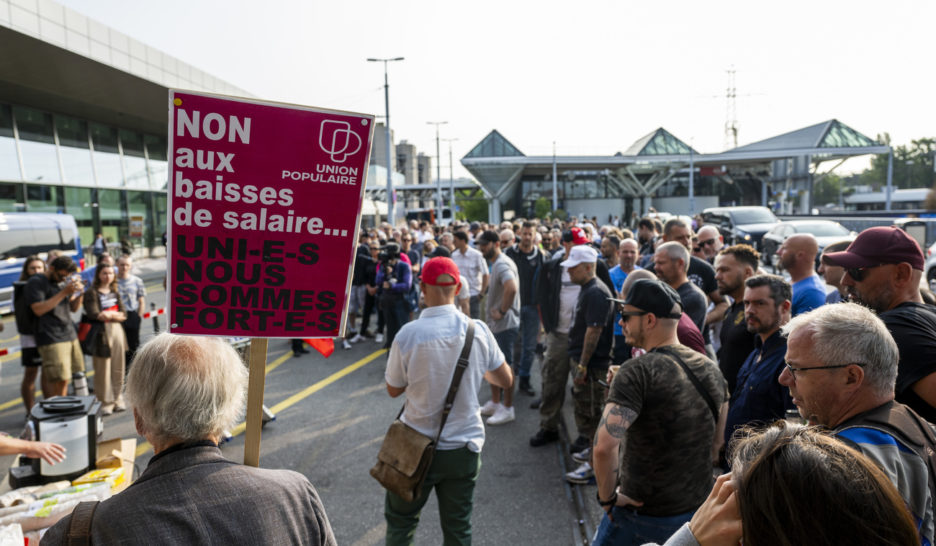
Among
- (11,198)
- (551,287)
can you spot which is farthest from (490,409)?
(11,198)

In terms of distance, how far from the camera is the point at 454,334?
316 centimetres

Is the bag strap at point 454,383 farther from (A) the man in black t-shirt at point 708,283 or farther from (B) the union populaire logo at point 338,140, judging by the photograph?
(A) the man in black t-shirt at point 708,283

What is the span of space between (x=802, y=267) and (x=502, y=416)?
3.14 m

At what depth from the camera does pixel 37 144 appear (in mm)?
23594

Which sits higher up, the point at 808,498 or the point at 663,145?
the point at 663,145

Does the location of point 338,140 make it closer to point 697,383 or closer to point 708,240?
point 697,383

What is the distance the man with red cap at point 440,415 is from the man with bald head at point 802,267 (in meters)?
2.39

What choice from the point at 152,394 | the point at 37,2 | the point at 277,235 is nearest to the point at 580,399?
the point at 277,235

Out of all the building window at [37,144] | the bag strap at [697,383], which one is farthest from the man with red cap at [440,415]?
the building window at [37,144]

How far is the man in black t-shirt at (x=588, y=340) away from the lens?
4.71 meters

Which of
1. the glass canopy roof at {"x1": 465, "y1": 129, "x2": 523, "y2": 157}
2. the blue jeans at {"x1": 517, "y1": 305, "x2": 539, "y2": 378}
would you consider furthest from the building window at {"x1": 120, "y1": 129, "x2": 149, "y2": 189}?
the blue jeans at {"x1": 517, "y1": 305, "x2": 539, "y2": 378}

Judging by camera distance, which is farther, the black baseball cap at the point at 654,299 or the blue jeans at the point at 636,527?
the black baseball cap at the point at 654,299

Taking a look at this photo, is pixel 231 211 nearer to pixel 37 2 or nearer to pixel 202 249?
pixel 202 249

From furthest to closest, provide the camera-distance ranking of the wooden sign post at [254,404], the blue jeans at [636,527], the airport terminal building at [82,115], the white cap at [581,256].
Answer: the airport terminal building at [82,115], the white cap at [581,256], the blue jeans at [636,527], the wooden sign post at [254,404]
